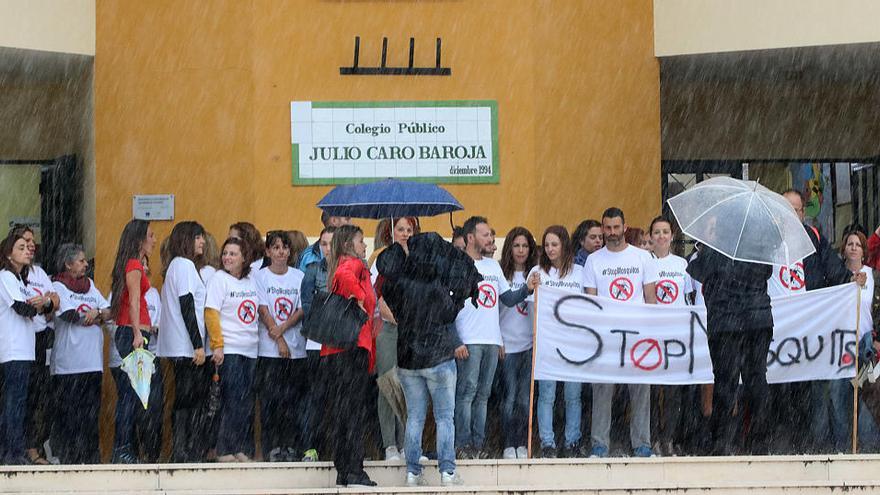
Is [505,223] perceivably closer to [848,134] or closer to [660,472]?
[660,472]

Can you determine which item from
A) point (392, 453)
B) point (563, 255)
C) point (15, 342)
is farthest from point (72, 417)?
point (563, 255)

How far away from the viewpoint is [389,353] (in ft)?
35.9

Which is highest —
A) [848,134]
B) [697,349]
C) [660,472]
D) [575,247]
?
[848,134]

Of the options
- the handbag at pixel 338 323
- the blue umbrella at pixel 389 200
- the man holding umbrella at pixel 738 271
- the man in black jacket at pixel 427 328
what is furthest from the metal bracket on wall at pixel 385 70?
the handbag at pixel 338 323

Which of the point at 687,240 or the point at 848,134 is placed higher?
the point at 848,134

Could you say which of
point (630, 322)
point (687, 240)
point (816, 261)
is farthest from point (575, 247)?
point (687, 240)

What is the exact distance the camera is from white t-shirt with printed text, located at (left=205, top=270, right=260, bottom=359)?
1131 cm

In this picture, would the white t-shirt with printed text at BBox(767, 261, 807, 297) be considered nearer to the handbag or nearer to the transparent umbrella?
the transparent umbrella

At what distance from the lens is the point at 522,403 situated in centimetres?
1152

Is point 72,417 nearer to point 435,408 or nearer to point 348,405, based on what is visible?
point 348,405

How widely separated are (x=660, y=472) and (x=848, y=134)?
27.4 feet

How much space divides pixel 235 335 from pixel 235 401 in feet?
1.63

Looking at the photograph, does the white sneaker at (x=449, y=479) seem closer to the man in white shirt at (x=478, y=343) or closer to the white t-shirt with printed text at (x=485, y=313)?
the man in white shirt at (x=478, y=343)

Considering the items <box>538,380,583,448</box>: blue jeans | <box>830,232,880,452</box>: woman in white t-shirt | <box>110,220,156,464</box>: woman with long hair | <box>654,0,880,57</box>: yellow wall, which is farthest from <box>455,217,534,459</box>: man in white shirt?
<box>654,0,880,57</box>: yellow wall
